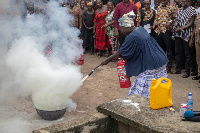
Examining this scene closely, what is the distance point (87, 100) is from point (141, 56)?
2294 mm

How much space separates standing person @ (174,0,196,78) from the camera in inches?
312

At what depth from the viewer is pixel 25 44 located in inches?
235

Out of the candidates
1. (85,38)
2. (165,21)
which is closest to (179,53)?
(165,21)

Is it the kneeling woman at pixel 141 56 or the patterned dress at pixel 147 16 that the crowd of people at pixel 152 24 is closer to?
the patterned dress at pixel 147 16

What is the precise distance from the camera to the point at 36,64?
5453 millimetres

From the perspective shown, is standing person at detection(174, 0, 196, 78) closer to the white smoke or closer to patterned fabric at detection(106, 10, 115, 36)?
patterned fabric at detection(106, 10, 115, 36)

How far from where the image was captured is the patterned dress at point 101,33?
1087 cm

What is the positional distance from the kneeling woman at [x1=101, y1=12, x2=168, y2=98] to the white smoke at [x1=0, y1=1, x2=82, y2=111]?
1.00 metres

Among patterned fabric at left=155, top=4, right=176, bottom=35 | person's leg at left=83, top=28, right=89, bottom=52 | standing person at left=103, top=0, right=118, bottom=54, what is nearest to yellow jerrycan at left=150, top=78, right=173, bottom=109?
patterned fabric at left=155, top=4, right=176, bottom=35

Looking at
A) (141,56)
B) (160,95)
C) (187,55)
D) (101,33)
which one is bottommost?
(187,55)

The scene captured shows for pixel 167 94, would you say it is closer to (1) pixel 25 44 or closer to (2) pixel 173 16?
(1) pixel 25 44

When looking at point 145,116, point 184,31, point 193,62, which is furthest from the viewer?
point 193,62

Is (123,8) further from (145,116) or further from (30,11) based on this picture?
(145,116)

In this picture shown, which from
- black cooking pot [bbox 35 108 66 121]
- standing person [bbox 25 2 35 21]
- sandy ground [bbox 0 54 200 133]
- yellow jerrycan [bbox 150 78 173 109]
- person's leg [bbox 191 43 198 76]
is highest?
standing person [bbox 25 2 35 21]
